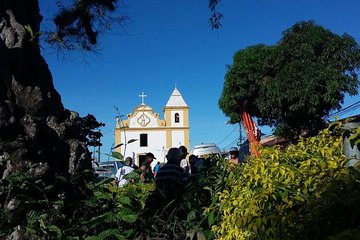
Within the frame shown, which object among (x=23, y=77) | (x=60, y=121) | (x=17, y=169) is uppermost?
(x=23, y=77)

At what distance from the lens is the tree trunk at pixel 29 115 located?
3.54 meters

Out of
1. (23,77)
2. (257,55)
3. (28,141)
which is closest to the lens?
(28,141)

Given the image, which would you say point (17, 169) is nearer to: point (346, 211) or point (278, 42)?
point (346, 211)

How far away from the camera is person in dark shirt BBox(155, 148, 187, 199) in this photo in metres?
4.21

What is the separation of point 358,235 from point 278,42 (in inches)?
935

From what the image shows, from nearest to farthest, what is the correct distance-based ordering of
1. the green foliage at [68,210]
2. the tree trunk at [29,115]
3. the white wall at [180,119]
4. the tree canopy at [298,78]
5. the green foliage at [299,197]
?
the green foliage at [299,197] < the green foliage at [68,210] < the tree trunk at [29,115] < the tree canopy at [298,78] < the white wall at [180,119]

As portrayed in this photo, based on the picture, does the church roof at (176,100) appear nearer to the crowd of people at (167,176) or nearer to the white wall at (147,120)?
the white wall at (147,120)

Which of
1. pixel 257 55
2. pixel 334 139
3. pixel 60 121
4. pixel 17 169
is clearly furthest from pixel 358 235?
pixel 257 55

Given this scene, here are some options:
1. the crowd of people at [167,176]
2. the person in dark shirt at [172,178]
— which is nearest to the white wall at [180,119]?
the crowd of people at [167,176]

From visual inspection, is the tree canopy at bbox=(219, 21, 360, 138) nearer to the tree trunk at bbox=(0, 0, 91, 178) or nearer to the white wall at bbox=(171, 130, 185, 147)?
the tree trunk at bbox=(0, 0, 91, 178)

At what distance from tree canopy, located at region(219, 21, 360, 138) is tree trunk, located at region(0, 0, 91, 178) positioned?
1792cm

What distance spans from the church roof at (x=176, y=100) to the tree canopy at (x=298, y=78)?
5098 cm

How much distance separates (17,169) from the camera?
11.5 ft

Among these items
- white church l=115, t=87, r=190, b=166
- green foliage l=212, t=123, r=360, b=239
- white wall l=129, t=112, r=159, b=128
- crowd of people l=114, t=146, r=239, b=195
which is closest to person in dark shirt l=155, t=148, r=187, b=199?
crowd of people l=114, t=146, r=239, b=195
